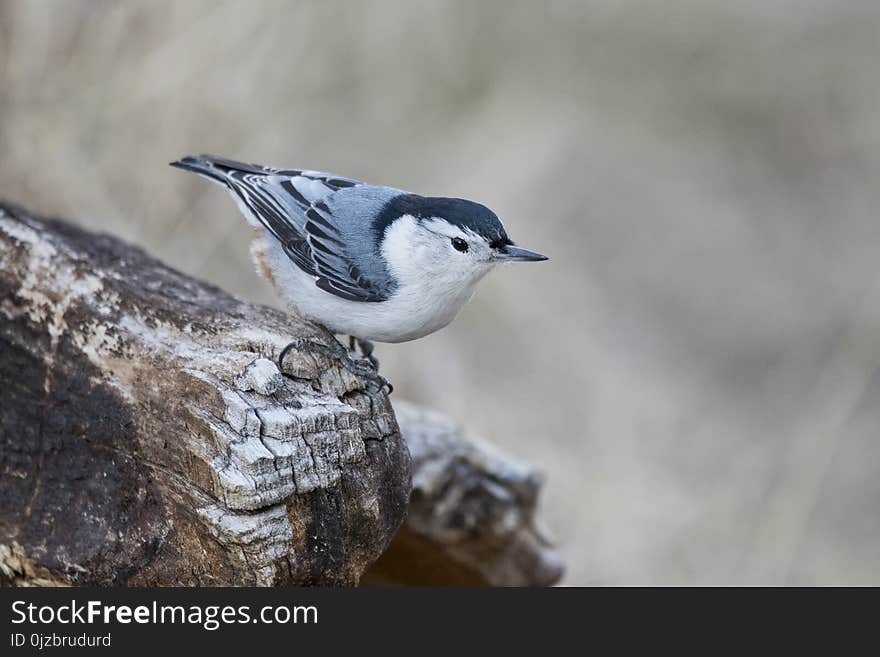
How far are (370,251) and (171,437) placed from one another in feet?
3.41

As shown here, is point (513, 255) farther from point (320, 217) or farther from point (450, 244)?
point (320, 217)

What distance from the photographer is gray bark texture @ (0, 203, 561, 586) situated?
9.04 ft

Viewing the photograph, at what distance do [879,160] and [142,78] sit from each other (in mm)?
4839

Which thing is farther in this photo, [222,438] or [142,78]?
[142,78]

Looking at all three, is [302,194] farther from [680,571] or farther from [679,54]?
[679,54]

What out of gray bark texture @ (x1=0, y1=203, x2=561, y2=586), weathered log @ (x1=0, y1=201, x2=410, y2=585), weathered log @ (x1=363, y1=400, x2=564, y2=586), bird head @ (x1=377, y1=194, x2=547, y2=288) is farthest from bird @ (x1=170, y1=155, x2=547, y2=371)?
weathered log @ (x1=363, y1=400, x2=564, y2=586)

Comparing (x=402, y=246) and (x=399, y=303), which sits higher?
(x=402, y=246)

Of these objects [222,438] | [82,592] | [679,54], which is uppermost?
[679,54]

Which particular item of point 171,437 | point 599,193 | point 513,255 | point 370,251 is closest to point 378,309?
point 370,251

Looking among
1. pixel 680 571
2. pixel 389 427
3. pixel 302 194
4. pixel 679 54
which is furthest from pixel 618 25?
pixel 389 427

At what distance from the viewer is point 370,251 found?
3.56m

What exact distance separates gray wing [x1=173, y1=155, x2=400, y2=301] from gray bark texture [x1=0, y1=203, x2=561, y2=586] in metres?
0.23

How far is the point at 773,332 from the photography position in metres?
6.89

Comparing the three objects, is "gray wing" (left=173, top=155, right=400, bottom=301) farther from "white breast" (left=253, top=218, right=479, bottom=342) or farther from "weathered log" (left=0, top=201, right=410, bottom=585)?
"weathered log" (left=0, top=201, right=410, bottom=585)
